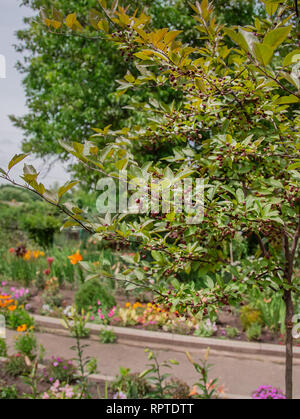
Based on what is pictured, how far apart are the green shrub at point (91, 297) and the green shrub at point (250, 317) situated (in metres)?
1.92

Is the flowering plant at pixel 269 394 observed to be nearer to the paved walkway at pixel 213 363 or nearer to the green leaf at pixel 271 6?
the paved walkway at pixel 213 363

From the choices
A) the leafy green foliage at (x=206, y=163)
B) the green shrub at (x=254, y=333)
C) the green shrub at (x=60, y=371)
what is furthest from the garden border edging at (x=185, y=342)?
the leafy green foliage at (x=206, y=163)

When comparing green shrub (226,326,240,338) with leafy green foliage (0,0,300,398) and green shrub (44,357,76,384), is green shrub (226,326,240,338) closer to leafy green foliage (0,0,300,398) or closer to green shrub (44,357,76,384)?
green shrub (44,357,76,384)

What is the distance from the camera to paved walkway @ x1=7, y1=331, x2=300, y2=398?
139 inches

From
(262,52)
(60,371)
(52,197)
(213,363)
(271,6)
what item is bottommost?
(213,363)

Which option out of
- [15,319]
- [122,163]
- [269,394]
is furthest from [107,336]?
[122,163]

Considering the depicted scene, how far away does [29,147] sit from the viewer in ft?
37.3

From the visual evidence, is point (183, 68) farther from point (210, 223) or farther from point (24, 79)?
point (24, 79)

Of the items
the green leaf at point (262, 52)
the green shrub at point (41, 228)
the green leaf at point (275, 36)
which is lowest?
the green shrub at point (41, 228)

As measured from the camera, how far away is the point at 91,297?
5.42 metres

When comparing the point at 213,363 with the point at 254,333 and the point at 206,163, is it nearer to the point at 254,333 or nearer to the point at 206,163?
the point at 254,333

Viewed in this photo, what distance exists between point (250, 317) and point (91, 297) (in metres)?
2.33

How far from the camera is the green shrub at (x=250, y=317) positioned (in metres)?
4.62
